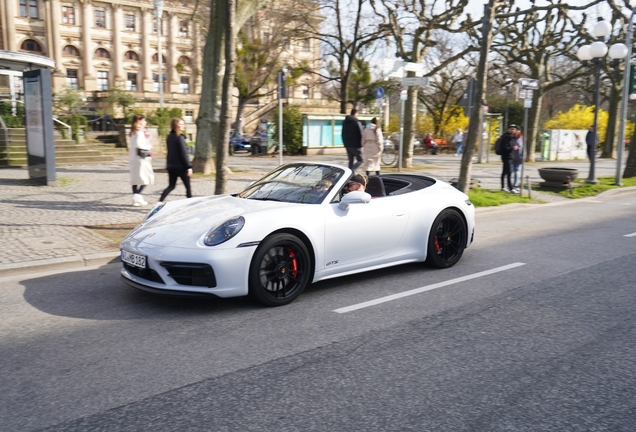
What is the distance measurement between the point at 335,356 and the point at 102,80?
7658cm

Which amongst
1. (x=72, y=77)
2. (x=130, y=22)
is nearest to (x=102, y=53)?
(x=72, y=77)

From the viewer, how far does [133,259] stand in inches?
211

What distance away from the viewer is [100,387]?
3646 millimetres

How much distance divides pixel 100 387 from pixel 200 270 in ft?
5.14

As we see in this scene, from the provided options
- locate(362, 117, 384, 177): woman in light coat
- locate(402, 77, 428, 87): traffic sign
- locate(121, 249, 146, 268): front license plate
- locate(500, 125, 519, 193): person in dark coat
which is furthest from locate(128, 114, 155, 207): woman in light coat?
locate(500, 125, 519, 193): person in dark coat

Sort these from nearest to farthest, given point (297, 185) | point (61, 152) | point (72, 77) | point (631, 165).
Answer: point (297, 185)
point (61, 152)
point (631, 165)
point (72, 77)

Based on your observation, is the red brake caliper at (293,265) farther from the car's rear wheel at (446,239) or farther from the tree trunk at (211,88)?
the tree trunk at (211,88)

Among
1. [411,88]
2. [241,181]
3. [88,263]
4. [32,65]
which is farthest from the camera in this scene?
[411,88]

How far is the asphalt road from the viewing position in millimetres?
3324

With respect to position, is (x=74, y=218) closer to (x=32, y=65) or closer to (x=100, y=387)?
(x=100, y=387)

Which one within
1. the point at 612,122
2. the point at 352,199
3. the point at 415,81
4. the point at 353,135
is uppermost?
the point at 415,81

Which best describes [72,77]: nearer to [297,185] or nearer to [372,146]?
[372,146]

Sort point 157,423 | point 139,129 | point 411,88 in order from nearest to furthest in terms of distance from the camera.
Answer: point 157,423
point 139,129
point 411,88

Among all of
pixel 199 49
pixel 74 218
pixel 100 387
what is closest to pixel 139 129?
pixel 74 218
